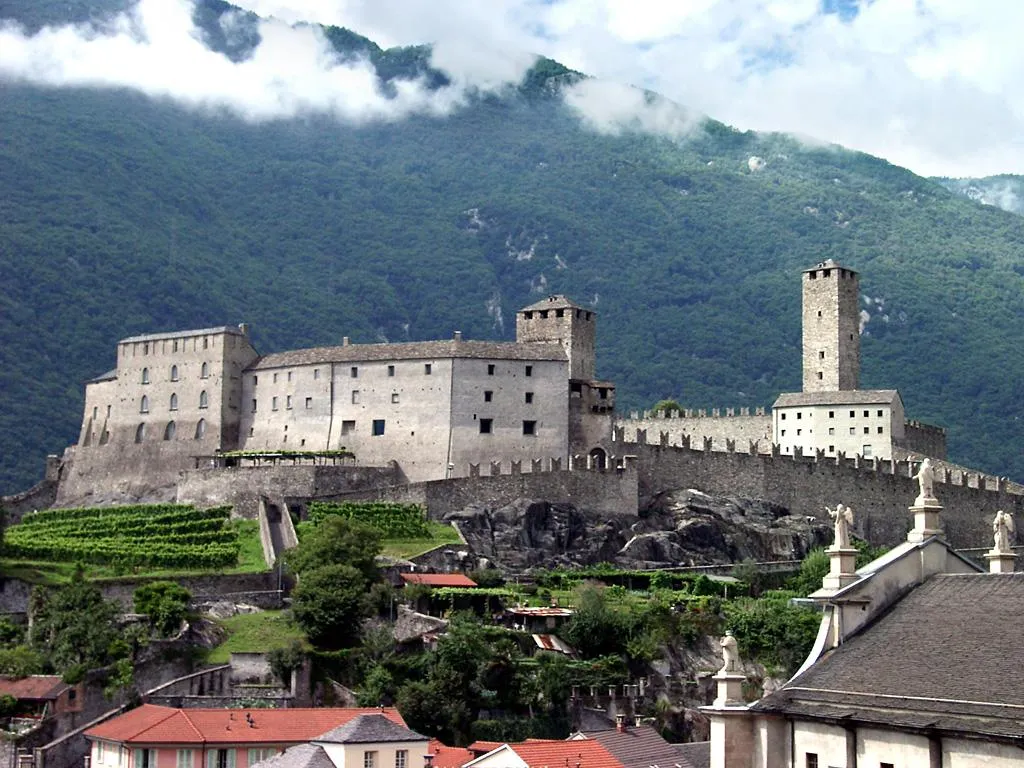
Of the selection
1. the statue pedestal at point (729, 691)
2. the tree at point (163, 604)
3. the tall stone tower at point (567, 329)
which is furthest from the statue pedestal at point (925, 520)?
the tall stone tower at point (567, 329)

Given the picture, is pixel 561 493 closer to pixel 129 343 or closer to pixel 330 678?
pixel 330 678

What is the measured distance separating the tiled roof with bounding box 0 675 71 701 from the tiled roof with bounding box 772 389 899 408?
66746mm

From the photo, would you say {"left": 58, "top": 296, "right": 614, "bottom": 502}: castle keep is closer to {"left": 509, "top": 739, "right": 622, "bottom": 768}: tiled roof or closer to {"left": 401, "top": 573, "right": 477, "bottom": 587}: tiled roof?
{"left": 401, "top": 573, "right": 477, "bottom": 587}: tiled roof

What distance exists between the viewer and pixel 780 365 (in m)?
195

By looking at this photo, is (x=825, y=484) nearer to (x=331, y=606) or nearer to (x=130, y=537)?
(x=130, y=537)

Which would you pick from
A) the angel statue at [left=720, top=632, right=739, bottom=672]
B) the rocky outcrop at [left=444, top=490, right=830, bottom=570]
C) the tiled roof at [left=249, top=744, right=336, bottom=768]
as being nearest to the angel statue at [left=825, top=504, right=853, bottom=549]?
the angel statue at [left=720, top=632, right=739, bottom=672]

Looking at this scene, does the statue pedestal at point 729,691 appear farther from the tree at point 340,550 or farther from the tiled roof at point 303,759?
the tree at point 340,550

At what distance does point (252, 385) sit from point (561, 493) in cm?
2318

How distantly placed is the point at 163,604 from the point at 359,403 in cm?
2822

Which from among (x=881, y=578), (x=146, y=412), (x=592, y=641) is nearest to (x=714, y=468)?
(x=592, y=641)

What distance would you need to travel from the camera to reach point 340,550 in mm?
83000

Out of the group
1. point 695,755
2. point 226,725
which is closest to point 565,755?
point 695,755

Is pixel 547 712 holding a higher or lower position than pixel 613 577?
lower

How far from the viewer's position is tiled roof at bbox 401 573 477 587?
8525cm
